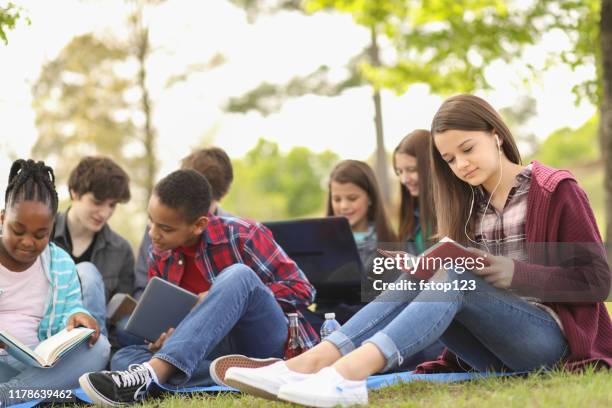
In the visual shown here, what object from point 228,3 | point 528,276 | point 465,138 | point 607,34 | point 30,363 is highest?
point 228,3

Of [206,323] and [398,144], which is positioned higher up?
[398,144]

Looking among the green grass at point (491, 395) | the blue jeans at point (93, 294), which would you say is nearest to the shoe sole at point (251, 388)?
the green grass at point (491, 395)

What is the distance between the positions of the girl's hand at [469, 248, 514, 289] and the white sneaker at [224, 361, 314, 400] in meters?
0.78

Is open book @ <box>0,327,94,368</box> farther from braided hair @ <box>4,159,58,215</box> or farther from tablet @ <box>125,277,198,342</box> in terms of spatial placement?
braided hair @ <box>4,159,58,215</box>

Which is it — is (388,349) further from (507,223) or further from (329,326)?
(329,326)

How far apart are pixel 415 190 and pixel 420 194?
107 mm

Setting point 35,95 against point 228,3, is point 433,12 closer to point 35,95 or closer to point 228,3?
point 228,3

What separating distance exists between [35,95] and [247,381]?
49.0 ft

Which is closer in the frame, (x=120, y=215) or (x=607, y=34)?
(x=607, y=34)

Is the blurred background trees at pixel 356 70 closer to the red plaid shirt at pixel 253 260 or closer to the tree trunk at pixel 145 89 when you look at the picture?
→ the tree trunk at pixel 145 89

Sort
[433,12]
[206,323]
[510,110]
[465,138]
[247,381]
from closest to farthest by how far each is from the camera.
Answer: [247,381] < [465,138] < [206,323] < [433,12] < [510,110]

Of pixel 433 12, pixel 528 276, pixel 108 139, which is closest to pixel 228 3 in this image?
pixel 108 139

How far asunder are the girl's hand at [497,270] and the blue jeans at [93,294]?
222 cm

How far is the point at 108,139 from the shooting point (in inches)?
665
